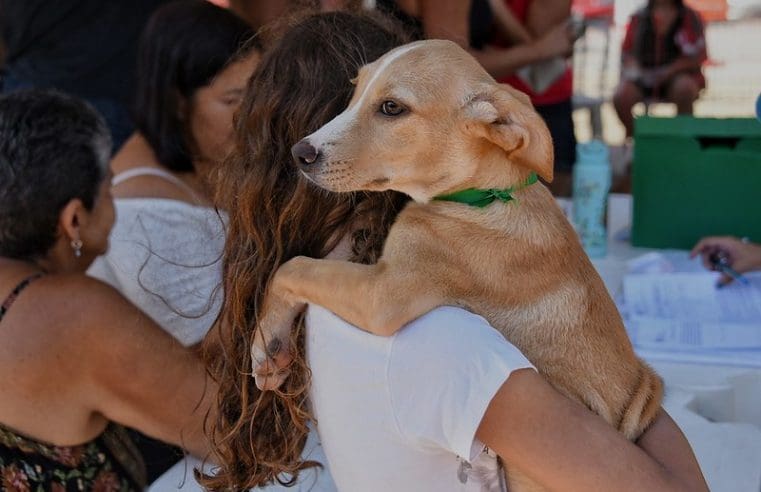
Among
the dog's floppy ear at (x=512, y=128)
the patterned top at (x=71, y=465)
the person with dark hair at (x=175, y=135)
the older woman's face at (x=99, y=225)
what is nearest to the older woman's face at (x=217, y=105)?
the person with dark hair at (x=175, y=135)

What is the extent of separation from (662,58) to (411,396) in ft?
18.1

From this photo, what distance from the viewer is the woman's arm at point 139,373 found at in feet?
5.24

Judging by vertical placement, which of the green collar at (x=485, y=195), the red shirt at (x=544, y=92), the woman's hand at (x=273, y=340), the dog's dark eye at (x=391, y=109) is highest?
the dog's dark eye at (x=391, y=109)

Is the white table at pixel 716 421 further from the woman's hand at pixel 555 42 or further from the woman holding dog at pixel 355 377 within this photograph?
the woman's hand at pixel 555 42

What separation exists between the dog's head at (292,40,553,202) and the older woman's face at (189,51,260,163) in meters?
0.97

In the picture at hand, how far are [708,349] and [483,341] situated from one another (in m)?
0.97

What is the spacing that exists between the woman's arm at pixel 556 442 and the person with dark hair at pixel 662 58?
16.8ft

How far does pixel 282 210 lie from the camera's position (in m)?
1.27

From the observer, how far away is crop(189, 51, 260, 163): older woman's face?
7.18ft

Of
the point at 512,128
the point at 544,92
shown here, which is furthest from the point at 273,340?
the point at 544,92

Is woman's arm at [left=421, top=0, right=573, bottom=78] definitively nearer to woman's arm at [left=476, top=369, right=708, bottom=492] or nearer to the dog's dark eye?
the dog's dark eye

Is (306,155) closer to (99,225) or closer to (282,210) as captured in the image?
(282,210)

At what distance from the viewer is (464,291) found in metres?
1.17

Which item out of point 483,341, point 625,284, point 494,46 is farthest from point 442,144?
point 494,46
